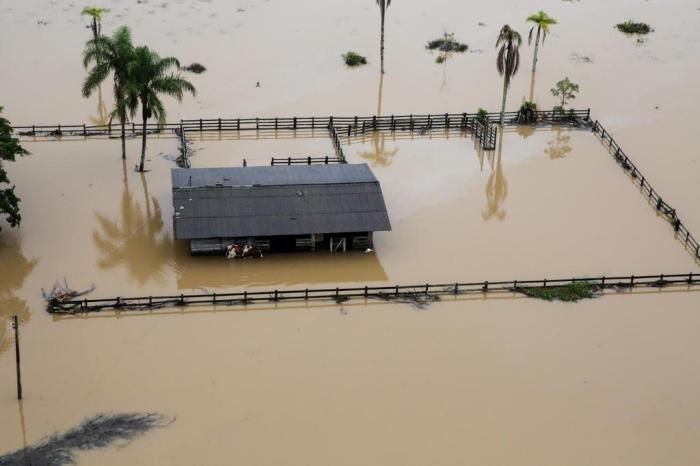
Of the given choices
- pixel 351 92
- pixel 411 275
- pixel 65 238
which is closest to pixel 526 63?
pixel 351 92

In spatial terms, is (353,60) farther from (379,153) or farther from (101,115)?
(101,115)

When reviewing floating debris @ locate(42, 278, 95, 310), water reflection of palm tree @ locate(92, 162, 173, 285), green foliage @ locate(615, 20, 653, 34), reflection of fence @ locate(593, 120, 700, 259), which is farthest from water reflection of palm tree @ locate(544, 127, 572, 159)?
floating debris @ locate(42, 278, 95, 310)

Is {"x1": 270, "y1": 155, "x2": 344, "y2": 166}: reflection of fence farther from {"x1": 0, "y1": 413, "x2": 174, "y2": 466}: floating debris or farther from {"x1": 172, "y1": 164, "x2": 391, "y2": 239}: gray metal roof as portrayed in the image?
{"x1": 0, "y1": 413, "x2": 174, "y2": 466}: floating debris

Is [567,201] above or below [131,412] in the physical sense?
above

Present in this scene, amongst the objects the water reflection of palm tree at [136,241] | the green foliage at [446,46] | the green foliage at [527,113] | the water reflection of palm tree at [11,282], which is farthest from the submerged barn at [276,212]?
the green foliage at [446,46]

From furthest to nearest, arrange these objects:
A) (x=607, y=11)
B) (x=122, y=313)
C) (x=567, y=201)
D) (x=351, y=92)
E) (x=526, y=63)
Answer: (x=607, y=11) → (x=526, y=63) → (x=351, y=92) → (x=567, y=201) → (x=122, y=313)

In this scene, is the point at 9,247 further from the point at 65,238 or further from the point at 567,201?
the point at 567,201
